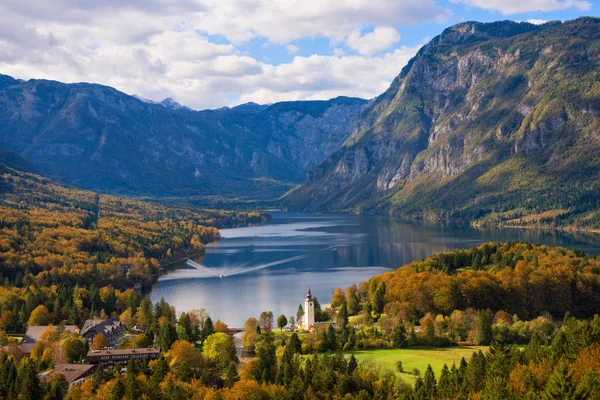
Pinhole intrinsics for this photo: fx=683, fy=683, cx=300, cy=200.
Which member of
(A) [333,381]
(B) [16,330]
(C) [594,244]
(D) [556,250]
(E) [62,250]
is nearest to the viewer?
(A) [333,381]

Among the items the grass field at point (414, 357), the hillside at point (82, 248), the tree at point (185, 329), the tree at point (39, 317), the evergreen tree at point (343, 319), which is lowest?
the grass field at point (414, 357)

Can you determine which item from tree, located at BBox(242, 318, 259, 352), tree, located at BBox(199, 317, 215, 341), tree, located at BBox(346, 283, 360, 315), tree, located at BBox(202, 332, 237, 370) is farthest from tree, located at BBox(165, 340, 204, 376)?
tree, located at BBox(346, 283, 360, 315)

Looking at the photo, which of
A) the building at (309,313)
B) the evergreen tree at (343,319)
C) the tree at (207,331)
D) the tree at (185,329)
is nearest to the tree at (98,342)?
the tree at (185,329)

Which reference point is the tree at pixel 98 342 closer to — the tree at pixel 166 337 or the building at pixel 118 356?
the building at pixel 118 356

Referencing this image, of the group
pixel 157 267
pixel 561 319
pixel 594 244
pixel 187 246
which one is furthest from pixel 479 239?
pixel 561 319

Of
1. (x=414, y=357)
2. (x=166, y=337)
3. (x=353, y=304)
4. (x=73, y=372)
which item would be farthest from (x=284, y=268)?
(x=73, y=372)

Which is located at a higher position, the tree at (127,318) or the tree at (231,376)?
the tree at (127,318)

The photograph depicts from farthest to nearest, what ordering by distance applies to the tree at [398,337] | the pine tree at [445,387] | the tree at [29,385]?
the tree at [398,337] < the tree at [29,385] < the pine tree at [445,387]

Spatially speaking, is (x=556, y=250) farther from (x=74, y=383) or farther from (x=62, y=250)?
(x=62, y=250)
